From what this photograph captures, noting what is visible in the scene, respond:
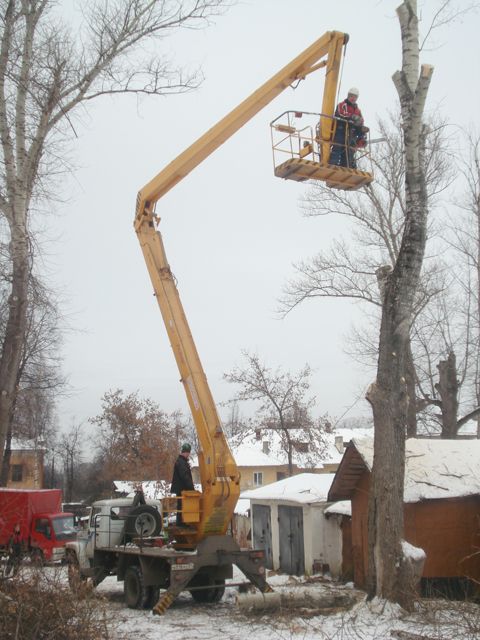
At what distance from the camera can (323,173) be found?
12180 millimetres

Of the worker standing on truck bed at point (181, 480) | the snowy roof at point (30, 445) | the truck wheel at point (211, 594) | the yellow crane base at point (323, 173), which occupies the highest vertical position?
the yellow crane base at point (323, 173)

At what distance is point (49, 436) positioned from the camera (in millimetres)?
57219

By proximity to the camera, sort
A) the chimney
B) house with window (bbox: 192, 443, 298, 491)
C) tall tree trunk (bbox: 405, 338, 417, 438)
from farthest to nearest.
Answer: the chimney → house with window (bbox: 192, 443, 298, 491) → tall tree trunk (bbox: 405, 338, 417, 438)

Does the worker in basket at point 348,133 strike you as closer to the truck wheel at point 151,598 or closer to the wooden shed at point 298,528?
the truck wheel at point 151,598

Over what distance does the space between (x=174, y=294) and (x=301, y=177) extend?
3926 millimetres

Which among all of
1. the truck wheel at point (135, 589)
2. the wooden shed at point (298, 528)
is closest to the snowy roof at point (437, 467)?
the wooden shed at point (298, 528)

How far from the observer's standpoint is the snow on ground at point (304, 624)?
9383mm

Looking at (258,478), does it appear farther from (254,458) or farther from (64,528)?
(64,528)

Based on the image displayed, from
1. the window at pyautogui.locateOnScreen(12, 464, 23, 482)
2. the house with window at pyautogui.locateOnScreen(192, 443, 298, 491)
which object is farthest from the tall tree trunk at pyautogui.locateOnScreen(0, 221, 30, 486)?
the window at pyautogui.locateOnScreen(12, 464, 23, 482)

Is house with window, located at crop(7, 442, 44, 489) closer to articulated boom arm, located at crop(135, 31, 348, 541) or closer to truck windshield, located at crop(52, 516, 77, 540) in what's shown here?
truck windshield, located at crop(52, 516, 77, 540)

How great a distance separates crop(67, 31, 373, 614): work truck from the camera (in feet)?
41.5

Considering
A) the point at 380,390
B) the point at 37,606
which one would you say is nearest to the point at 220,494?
the point at 380,390

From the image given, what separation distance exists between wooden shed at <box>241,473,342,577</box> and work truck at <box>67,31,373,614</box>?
634 cm

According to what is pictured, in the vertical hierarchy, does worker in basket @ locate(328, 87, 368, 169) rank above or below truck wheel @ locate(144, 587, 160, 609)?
above
